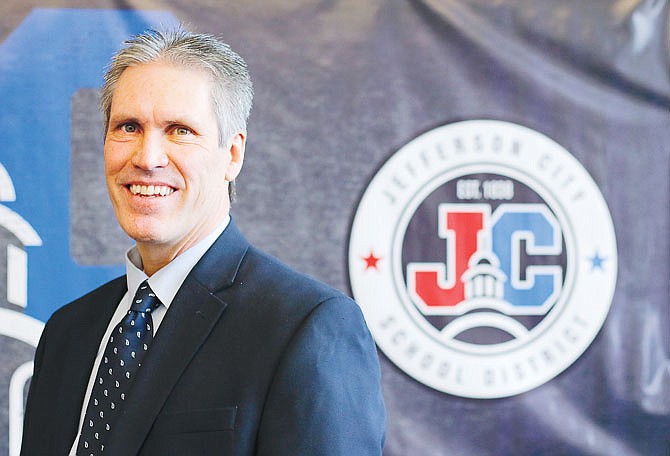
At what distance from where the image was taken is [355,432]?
1.04 m

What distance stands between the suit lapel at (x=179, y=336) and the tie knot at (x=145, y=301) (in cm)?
5

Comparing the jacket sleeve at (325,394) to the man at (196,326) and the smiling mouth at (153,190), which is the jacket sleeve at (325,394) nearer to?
the man at (196,326)

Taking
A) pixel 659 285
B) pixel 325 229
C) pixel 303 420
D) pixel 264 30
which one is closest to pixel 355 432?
pixel 303 420

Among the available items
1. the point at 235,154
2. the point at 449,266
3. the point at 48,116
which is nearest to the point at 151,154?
the point at 235,154

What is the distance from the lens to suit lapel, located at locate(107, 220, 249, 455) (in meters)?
1.08

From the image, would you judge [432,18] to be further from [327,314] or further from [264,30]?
[327,314]

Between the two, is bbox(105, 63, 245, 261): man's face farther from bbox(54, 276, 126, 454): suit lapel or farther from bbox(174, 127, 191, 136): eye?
Result: bbox(54, 276, 126, 454): suit lapel

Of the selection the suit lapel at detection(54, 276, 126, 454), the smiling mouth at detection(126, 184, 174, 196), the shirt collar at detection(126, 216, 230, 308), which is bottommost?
the suit lapel at detection(54, 276, 126, 454)

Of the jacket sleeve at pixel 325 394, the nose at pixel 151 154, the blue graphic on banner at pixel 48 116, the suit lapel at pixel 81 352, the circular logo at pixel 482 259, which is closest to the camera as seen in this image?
the jacket sleeve at pixel 325 394

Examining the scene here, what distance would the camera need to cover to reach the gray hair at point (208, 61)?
3.82 ft

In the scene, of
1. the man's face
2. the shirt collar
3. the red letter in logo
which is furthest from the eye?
the red letter in logo

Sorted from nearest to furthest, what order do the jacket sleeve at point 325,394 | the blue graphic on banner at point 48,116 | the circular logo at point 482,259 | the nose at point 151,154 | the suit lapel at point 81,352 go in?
1. the jacket sleeve at point 325,394
2. the nose at point 151,154
3. the suit lapel at point 81,352
4. the blue graphic on banner at point 48,116
5. the circular logo at point 482,259

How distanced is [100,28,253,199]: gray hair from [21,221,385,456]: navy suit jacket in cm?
18

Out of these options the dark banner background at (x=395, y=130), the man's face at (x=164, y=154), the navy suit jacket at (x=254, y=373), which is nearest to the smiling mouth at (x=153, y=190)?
the man's face at (x=164, y=154)
